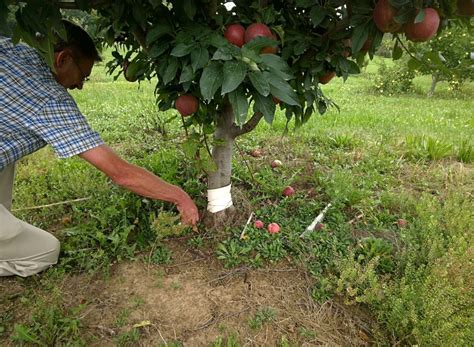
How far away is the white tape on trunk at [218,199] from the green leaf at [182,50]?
101 cm

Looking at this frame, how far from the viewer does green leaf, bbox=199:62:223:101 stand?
44.4 inches

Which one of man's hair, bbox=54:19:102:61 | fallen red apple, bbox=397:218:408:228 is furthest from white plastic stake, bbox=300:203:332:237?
man's hair, bbox=54:19:102:61

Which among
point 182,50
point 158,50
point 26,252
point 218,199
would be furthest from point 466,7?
point 26,252

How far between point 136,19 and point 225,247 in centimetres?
114

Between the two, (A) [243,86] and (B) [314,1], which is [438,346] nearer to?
(A) [243,86]

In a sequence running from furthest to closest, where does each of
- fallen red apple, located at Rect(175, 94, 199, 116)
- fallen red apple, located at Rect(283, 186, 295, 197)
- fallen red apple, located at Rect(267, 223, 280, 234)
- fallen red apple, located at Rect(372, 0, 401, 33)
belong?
1. fallen red apple, located at Rect(283, 186, 295, 197)
2. fallen red apple, located at Rect(267, 223, 280, 234)
3. fallen red apple, located at Rect(175, 94, 199, 116)
4. fallen red apple, located at Rect(372, 0, 401, 33)

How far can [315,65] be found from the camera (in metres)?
1.59

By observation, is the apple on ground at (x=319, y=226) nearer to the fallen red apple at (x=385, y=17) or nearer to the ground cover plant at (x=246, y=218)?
the ground cover plant at (x=246, y=218)

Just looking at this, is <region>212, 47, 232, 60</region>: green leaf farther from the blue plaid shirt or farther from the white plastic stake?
the white plastic stake

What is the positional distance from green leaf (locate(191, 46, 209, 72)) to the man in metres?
0.61

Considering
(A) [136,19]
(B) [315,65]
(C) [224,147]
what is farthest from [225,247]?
(A) [136,19]

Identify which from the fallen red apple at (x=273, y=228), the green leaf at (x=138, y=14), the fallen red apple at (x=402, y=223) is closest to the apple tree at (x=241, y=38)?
the green leaf at (x=138, y=14)

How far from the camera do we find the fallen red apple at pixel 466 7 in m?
1.28

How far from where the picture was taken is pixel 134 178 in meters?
1.71
